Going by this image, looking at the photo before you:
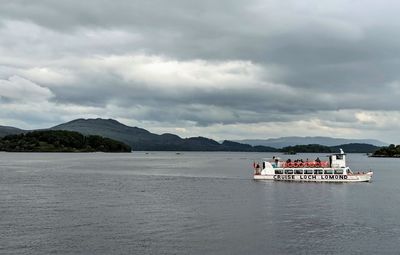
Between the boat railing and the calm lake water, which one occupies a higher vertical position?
the boat railing

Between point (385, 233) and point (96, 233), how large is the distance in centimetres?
3936

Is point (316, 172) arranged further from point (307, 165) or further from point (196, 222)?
point (196, 222)

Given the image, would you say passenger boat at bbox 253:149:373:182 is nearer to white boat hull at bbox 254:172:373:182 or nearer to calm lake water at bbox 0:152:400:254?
white boat hull at bbox 254:172:373:182

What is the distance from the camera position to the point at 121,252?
182ft

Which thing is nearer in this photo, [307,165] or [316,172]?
[316,172]

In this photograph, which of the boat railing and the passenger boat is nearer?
the passenger boat

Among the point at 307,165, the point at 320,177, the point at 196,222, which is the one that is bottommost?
the point at 196,222

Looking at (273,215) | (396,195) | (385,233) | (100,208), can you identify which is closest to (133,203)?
(100,208)

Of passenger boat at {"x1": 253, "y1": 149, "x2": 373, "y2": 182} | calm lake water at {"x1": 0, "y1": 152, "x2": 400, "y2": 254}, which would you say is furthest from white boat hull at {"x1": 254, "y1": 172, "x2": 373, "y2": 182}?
calm lake water at {"x1": 0, "y1": 152, "x2": 400, "y2": 254}

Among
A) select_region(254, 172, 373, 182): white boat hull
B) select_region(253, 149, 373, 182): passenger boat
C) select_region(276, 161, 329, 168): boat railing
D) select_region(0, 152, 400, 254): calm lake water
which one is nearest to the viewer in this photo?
select_region(0, 152, 400, 254): calm lake water

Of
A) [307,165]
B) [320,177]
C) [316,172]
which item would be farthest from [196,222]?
[307,165]

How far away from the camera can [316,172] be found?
15675cm

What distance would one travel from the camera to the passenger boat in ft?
510

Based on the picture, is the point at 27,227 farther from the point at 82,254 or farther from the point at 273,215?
the point at 273,215
